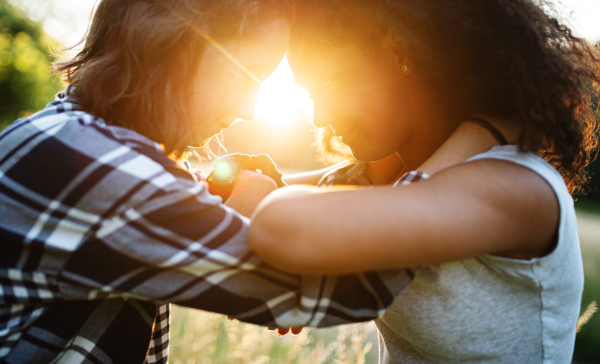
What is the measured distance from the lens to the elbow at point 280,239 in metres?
0.79

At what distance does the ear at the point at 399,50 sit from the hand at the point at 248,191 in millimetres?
720

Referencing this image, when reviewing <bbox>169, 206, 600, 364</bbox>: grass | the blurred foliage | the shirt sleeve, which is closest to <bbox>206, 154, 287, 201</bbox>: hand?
the shirt sleeve

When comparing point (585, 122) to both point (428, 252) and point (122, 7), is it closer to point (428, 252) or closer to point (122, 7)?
point (428, 252)

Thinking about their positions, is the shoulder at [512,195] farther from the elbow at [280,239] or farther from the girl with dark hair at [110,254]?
the elbow at [280,239]

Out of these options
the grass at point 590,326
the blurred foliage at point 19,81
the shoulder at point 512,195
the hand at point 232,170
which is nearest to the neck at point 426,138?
the shoulder at point 512,195

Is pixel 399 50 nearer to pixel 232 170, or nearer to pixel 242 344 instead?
pixel 232 170

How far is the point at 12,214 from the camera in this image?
3.07 feet

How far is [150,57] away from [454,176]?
1.14m

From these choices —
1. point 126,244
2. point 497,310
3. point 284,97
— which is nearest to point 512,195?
point 497,310

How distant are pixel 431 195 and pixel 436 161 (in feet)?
0.86

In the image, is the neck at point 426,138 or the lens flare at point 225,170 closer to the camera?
the neck at point 426,138

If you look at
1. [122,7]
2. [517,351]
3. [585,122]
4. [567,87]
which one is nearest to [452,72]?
[567,87]

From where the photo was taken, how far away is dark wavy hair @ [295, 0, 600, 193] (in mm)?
1107

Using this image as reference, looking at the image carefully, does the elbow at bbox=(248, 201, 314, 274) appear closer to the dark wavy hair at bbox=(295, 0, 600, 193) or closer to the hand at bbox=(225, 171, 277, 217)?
the hand at bbox=(225, 171, 277, 217)
